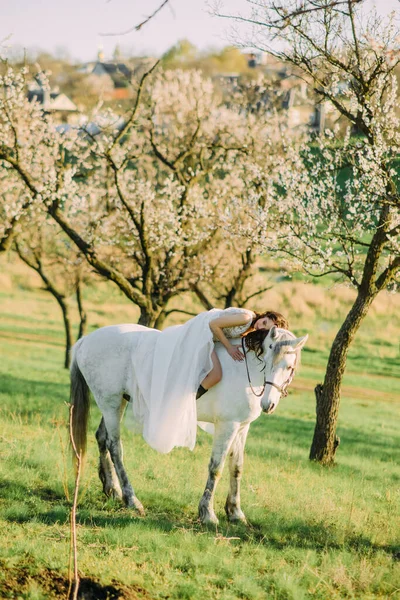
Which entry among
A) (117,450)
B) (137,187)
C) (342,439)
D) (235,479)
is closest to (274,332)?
(235,479)

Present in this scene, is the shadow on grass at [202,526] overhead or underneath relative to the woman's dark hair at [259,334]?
underneath

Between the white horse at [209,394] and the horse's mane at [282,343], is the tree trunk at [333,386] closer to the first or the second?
the white horse at [209,394]

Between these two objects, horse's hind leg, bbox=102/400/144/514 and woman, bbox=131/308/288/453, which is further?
horse's hind leg, bbox=102/400/144/514

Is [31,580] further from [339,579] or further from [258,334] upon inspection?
[258,334]

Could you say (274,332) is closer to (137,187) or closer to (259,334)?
(259,334)

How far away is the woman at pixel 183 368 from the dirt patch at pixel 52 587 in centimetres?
198

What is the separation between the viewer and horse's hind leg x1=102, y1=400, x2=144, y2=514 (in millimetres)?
7324

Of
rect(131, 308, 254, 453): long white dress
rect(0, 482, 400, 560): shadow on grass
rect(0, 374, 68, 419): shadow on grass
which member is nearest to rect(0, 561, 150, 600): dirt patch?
rect(0, 482, 400, 560): shadow on grass

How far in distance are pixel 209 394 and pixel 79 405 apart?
162 cm

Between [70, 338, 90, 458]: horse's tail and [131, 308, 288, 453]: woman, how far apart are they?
0.72m

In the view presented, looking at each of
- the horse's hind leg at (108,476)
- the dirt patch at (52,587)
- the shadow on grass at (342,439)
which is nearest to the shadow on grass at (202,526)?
the horse's hind leg at (108,476)

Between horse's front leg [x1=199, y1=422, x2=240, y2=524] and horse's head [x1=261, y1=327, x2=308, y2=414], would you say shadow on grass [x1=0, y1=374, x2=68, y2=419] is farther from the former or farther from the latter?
horse's head [x1=261, y1=327, x2=308, y2=414]

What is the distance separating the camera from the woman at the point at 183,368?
6.93m

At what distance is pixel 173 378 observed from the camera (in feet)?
23.2
